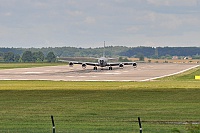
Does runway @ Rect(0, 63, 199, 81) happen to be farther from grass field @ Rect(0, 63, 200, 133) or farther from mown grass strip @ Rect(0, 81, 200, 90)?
grass field @ Rect(0, 63, 200, 133)

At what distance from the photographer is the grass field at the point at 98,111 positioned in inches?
1125

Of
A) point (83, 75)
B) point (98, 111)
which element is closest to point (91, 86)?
point (98, 111)

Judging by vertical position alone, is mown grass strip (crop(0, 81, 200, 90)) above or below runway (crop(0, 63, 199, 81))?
above

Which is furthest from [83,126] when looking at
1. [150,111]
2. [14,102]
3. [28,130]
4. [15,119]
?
[14,102]

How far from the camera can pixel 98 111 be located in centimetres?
3734

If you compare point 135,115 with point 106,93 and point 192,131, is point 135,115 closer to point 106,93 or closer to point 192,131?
point 192,131

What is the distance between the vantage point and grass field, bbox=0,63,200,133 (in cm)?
2858

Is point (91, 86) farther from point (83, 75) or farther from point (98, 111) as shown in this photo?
point (83, 75)

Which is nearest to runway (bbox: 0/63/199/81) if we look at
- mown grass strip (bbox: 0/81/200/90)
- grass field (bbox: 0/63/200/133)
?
mown grass strip (bbox: 0/81/200/90)

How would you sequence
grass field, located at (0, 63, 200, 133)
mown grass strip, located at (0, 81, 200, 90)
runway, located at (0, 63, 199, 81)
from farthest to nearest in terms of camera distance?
runway, located at (0, 63, 199, 81) → mown grass strip, located at (0, 81, 200, 90) → grass field, located at (0, 63, 200, 133)

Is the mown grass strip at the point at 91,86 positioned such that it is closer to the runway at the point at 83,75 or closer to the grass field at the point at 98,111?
the grass field at the point at 98,111

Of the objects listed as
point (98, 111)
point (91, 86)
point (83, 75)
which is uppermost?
point (98, 111)

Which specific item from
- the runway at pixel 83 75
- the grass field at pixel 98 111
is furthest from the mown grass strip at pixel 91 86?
the runway at pixel 83 75

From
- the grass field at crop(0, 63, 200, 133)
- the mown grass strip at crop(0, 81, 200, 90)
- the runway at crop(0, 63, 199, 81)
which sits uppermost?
the grass field at crop(0, 63, 200, 133)
